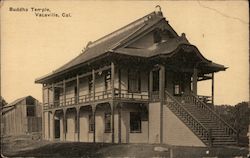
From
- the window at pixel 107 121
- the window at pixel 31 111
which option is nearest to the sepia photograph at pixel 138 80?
the window at pixel 107 121

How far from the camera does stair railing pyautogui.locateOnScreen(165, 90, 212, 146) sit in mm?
18781

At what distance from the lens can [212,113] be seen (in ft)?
69.8

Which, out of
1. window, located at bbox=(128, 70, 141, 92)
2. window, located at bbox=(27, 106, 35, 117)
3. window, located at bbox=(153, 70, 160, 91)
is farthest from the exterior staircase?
window, located at bbox=(27, 106, 35, 117)

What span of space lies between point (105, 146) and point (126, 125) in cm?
449

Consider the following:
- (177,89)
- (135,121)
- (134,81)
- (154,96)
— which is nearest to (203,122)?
(154,96)

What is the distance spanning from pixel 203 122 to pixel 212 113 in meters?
1.41

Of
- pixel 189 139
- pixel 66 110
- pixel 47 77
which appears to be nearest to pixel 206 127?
pixel 189 139

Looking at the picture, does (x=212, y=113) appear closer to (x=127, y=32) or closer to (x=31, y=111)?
(x=127, y=32)

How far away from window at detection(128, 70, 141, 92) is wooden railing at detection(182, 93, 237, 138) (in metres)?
2.91

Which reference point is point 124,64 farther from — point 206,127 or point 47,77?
point 47,77

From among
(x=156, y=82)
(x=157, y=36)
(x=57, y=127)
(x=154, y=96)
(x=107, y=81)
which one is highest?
(x=157, y=36)

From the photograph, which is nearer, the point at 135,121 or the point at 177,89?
the point at 135,121

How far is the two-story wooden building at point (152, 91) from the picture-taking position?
2028cm

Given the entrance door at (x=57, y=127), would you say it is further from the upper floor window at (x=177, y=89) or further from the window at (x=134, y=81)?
the upper floor window at (x=177, y=89)
